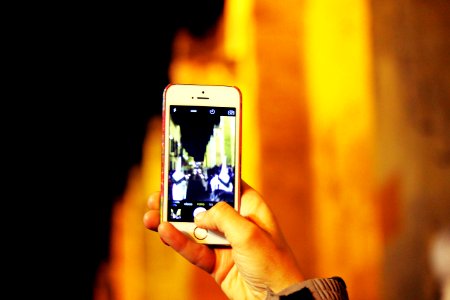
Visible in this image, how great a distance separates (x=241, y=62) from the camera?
141 centimetres

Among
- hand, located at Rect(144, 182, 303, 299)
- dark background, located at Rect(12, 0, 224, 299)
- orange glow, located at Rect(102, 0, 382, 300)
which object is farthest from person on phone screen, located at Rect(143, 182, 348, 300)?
orange glow, located at Rect(102, 0, 382, 300)

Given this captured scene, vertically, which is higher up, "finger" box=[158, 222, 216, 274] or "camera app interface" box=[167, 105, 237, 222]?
"camera app interface" box=[167, 105, 237, 222]

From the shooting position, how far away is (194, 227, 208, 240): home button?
0.80 m

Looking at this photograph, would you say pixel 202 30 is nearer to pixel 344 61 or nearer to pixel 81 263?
pixel 344 61

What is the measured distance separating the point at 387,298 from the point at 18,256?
42.5 inches

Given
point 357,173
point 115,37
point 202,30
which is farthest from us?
point 357,173

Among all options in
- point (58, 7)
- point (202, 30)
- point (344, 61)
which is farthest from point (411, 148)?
point (58, 7)

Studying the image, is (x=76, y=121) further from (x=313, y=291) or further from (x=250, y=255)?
(x=313, y=291)

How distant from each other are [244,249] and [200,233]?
135mm

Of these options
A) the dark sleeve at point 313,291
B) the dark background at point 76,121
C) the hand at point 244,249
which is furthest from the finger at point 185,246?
the dark background at point 76,121

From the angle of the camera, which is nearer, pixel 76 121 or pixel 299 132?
pixel 76 121

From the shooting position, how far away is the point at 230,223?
0.70 meters

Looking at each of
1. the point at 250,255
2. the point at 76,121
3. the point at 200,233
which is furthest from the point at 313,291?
the point at 76,121

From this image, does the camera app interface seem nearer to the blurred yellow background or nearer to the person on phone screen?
the person on phone screen
